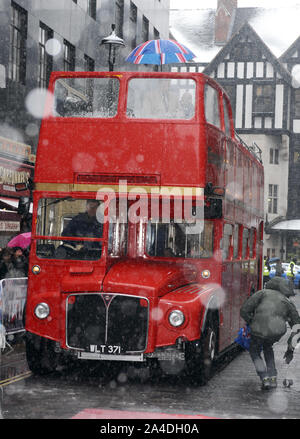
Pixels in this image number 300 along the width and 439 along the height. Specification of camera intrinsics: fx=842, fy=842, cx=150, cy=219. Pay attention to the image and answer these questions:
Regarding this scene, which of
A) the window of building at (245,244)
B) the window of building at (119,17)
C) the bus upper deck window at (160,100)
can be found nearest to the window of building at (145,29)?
the window of building at (119,17)

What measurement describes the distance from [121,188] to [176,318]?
6.21 ft

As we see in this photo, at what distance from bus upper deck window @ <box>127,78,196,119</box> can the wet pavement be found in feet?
11.6

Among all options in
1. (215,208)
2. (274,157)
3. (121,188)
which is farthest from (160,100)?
(274,157)

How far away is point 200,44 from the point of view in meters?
63.1

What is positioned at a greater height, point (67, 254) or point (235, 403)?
point (67, 254)

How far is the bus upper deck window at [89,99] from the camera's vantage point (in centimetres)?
1133

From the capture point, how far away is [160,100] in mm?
11281

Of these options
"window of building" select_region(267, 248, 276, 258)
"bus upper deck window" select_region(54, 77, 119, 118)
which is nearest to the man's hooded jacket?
"bus upper deck window" select_region(54, 77, 119, 118)

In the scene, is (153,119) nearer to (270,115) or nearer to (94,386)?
(94,386)

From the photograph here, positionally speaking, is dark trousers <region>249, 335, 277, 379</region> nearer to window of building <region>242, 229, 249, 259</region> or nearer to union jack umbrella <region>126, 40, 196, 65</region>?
window of building <region>242, 229, 249, 259</region>

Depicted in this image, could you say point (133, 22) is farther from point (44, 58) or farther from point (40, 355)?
point (40, 355)

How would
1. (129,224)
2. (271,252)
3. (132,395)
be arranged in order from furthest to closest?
(271,252)
(129,224)
(132,395)
